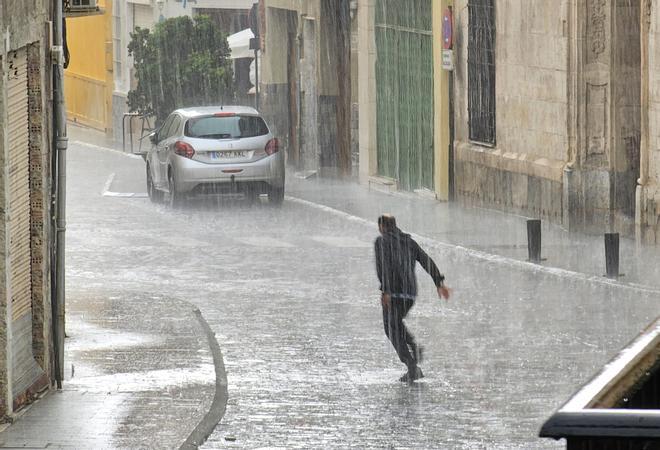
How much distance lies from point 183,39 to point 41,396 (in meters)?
28.2

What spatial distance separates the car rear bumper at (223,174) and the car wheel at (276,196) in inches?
3.6

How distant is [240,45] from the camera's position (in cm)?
4216

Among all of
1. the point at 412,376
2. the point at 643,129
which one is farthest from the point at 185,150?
the point at 412,376

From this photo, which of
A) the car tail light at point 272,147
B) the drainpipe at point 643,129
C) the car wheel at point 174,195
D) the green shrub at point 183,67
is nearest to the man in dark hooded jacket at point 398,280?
the drainpipe at point 643,129

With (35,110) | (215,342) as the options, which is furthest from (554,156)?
(35,110)

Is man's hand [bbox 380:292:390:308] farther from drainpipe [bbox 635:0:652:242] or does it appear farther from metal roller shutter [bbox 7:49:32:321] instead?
drainpipe [bbox 635:0:652:242]

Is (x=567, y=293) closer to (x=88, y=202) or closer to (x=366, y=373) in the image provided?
(x=366, y=373)

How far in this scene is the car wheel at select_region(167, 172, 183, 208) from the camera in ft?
90.7

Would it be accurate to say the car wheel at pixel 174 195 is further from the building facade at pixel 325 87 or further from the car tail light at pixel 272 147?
the building facade at pixel 325 87

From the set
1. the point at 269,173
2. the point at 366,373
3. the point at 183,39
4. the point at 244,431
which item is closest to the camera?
the point at 244,431

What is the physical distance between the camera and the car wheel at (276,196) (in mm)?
27703

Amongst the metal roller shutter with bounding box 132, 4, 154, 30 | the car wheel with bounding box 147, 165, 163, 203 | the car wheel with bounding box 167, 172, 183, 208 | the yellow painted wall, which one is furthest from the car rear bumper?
the yellow painted wall

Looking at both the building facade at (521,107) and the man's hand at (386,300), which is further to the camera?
the building facade at (521,107)

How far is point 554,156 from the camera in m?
24.4
